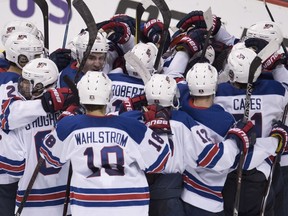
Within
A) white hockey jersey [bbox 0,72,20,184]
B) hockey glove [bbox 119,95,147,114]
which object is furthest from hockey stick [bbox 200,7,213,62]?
white hockey jersey [bbox 0,72,20,184]

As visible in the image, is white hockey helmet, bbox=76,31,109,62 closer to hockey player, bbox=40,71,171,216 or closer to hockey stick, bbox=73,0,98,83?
hockey stick, bbox=73,0,98,83

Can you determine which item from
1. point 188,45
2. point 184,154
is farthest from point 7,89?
point 188,45

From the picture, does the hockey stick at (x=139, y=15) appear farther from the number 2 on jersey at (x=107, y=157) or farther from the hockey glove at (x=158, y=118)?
the number 2 on jersey at (x=107, y=157)

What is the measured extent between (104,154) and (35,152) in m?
0.52

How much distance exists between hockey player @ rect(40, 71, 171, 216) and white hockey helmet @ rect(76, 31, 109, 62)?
2.03 feet

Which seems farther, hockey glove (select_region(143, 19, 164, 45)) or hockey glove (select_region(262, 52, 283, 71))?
hockey glove (select_region(143, 19, 164, 45))

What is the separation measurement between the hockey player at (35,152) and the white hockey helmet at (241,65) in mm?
829

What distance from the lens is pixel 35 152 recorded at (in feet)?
12.5

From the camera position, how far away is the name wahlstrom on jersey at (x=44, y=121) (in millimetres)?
3777

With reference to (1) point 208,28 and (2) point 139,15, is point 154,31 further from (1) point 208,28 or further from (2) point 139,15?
(1) point 208,28

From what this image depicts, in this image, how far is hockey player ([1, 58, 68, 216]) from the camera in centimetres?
377

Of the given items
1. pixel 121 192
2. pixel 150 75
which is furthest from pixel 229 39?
pixel 121 192

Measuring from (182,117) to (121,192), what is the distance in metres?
0.46

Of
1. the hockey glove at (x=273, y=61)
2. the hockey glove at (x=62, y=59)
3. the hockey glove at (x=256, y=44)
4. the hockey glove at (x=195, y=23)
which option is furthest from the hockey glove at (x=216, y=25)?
the hockey glove at (x=62, y=59)
